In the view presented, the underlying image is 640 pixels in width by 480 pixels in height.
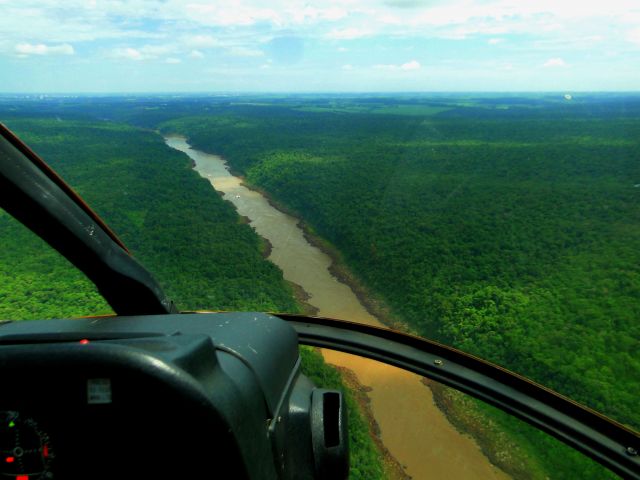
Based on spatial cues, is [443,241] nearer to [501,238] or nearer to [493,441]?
[501,238]

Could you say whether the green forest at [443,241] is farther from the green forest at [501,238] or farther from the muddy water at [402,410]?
the muddy water at [402,410]

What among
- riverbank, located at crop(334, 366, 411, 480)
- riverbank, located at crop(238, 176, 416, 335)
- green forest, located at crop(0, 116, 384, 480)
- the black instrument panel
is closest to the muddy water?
riverbank, located at crop(334, 366, 411, 480)

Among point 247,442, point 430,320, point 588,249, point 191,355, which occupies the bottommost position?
point 430,320

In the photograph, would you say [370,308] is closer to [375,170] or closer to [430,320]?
[430,320]

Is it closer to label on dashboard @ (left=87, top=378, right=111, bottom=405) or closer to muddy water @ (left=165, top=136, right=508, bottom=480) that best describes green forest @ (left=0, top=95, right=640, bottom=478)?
muddy water @ (left=165, top=136, right=508, bottom=480)

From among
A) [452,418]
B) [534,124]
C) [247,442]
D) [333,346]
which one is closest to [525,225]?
[452,418]

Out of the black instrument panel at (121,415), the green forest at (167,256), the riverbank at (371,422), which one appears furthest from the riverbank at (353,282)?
the black instrument panel at (121,415)
